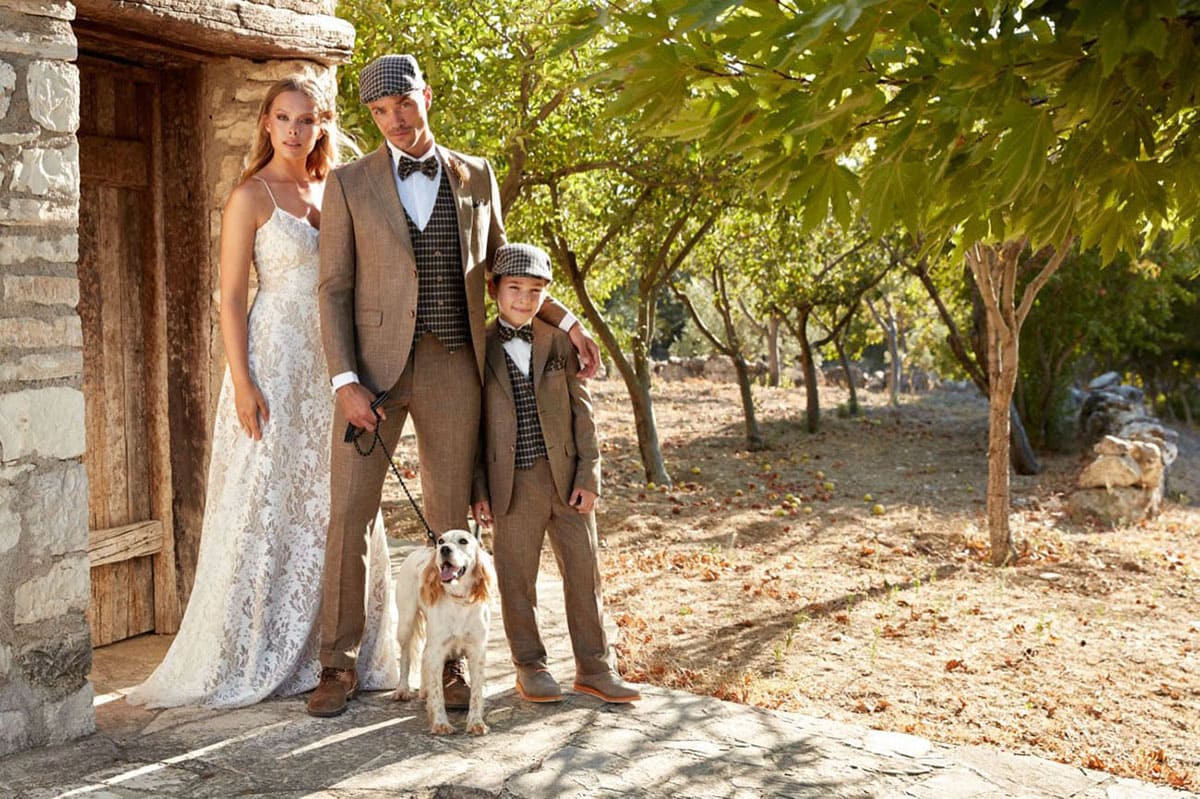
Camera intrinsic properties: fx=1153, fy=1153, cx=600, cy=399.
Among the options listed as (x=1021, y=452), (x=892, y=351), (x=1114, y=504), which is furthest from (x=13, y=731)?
(x=892, y=351)

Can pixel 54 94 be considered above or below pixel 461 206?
above

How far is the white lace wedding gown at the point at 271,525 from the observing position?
14.4ft

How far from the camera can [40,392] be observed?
3.90m

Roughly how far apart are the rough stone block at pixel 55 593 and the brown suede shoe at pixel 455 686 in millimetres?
1299

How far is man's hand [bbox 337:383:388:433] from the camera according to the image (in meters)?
4.10

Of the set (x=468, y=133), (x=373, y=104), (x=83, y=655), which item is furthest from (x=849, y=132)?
(x=468, y=133)

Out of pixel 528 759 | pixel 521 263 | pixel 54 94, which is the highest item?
pixel 54 94

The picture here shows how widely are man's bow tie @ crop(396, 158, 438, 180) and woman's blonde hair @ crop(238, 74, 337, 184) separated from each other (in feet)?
1.65

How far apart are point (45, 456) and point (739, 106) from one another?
2731mm

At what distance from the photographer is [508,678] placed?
4762mm

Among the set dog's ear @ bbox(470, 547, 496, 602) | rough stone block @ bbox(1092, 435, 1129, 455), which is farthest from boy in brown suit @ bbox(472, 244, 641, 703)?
rough stone block @ bbox(1092, 435, 1129, 455)

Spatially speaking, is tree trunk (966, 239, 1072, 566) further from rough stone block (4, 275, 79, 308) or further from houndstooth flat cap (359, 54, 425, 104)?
rough stone block (4, 275, 79, 308)

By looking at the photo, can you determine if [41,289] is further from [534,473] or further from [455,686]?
[455,686]

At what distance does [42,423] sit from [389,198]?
1.42m
